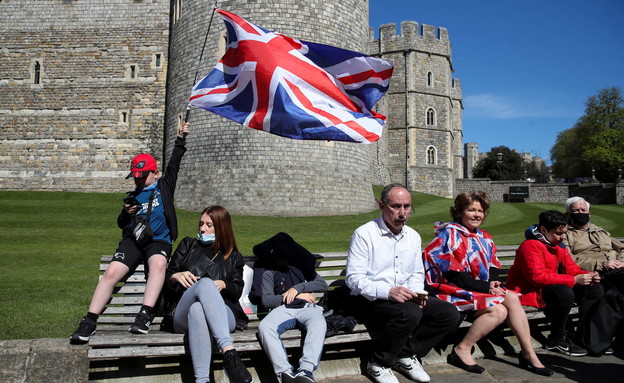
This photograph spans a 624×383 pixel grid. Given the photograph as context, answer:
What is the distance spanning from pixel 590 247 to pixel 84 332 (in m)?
5.07

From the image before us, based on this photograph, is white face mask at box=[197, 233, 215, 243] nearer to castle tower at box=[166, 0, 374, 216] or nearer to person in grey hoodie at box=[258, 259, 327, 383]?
person in grey hoodie at box=[258, 259, 327, 383]

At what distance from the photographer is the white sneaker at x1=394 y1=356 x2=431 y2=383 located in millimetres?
3854

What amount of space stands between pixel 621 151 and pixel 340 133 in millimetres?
43659

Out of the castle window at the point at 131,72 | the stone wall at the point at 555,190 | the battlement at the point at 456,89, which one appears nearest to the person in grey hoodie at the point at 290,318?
the castle window at the point at 131,72

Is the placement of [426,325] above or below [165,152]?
below

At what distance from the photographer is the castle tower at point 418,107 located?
1294 inches

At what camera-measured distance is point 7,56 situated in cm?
2553

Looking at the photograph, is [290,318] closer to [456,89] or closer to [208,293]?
[208,293]

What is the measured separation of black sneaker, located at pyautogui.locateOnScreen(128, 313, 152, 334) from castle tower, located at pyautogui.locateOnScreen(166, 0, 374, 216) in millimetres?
14165

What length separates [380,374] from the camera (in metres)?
3.82

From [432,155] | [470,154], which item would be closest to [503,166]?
[432,155]

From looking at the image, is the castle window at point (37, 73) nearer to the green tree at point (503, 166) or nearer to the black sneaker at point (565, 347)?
the black sneaker at point (565, 347)

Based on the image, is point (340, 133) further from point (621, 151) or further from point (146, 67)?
point (621, 151)

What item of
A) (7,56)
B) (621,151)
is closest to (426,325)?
(7,56)
